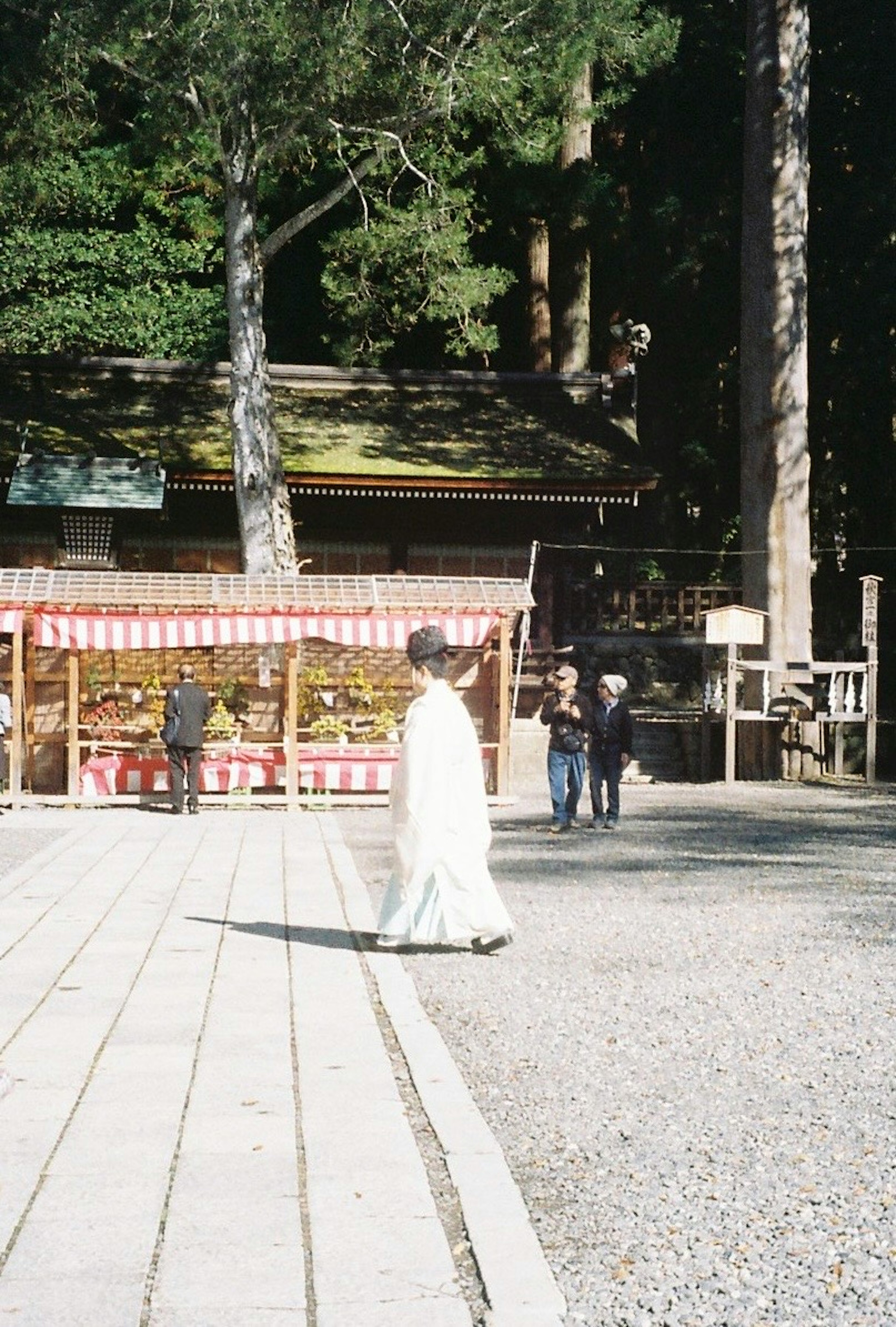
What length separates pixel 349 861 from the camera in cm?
1248

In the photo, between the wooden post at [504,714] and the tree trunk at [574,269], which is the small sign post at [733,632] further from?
the tree trunk at [574,269]

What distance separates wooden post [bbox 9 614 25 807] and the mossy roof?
17.6 feet

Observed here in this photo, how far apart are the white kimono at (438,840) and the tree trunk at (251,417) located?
13.0 metres

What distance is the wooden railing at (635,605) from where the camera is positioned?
2473cm

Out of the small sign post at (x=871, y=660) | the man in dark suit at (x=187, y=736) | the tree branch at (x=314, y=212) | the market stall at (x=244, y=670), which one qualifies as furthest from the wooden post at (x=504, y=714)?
the tree branch at (x=314, y=212)

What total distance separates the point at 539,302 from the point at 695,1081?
25611 millimetres

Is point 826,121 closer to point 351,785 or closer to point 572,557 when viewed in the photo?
point 572,557

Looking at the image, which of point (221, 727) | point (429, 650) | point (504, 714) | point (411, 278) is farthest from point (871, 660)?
point (429, 650)

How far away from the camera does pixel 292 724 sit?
17891 millimetres

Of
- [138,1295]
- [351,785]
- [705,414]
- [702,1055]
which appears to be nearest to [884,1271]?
[138,1295]

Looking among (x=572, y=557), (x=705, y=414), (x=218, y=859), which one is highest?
(x=705, y=414)

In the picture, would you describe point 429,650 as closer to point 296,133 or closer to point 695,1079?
point 695,1079

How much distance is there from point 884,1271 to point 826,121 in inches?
1121

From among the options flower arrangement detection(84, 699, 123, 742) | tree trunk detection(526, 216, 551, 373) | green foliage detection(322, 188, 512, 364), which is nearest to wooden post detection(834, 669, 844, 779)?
green foliage detection(322, 188, 512, 364)
